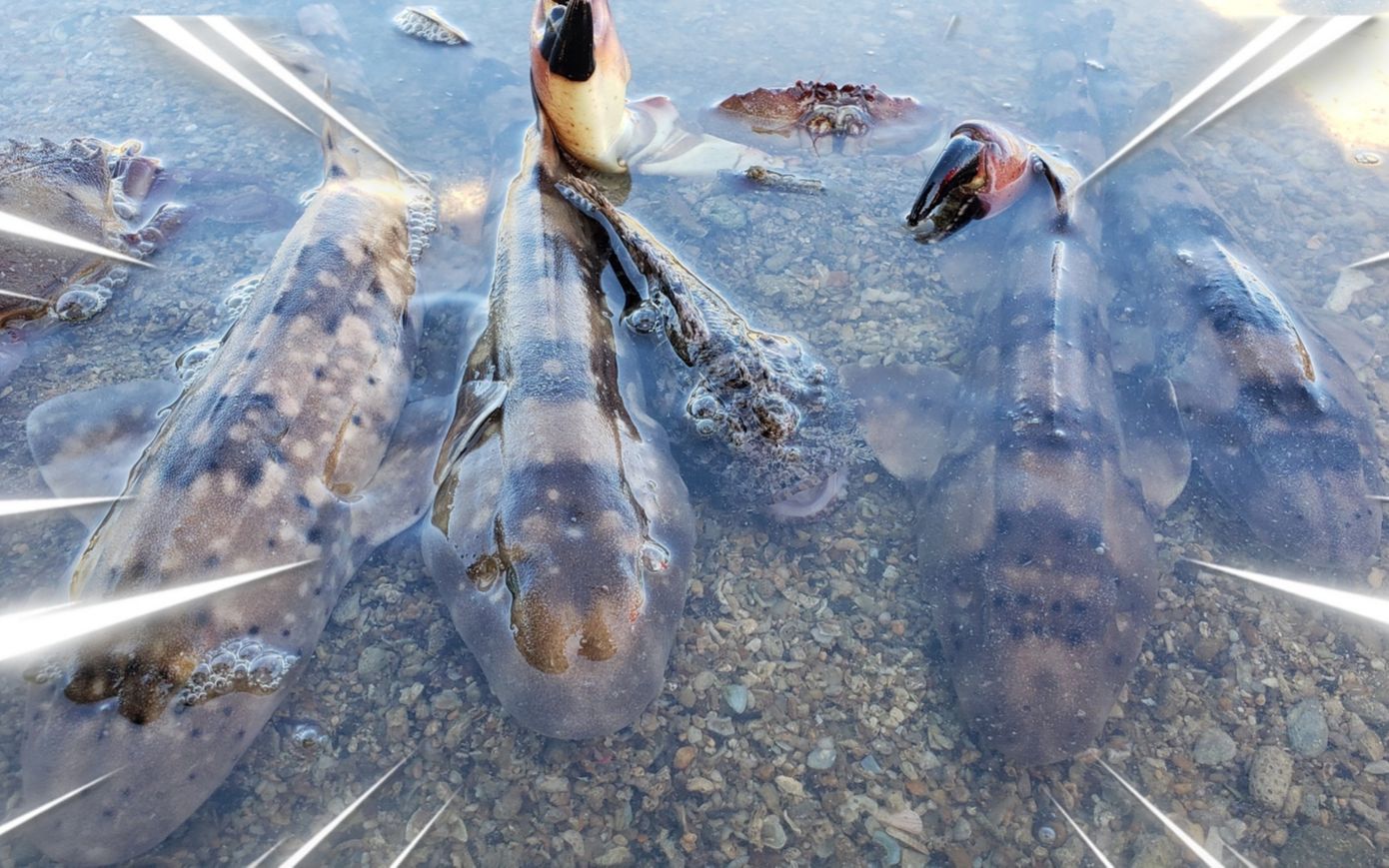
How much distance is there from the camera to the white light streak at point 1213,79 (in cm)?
661

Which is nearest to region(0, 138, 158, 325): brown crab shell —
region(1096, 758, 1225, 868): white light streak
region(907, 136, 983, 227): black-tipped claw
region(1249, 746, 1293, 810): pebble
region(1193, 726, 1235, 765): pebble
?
region(907, 136, 983, 227): black-tipped claw

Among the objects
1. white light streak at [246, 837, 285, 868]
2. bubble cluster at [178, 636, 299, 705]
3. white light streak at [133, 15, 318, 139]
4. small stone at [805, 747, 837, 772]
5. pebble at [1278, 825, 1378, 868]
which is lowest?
white light streak at [246, 837, 285, 868]

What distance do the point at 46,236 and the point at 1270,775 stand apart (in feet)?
25.5

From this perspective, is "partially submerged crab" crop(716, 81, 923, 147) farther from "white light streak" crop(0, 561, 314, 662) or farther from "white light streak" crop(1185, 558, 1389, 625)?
"white light streak" crop(0, 561, 314, 662)

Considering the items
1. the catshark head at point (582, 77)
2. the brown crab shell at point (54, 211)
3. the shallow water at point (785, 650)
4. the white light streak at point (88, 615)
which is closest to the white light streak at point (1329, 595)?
the shallow water at point (785, 650)

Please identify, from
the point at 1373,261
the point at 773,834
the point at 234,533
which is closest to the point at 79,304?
the point at 234,533

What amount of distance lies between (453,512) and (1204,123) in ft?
23.2

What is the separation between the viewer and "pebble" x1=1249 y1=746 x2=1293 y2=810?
11.8 feet

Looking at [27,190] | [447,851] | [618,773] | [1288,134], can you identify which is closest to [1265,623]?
[618,773]

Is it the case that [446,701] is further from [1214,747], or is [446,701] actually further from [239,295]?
[1214,747]

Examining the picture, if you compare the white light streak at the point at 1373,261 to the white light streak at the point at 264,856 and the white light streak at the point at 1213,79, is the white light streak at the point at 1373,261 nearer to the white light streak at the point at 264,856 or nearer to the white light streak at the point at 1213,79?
the white light streak at the point at 1213,79

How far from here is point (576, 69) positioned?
17.1 feet

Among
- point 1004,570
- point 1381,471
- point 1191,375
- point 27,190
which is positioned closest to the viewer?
point 1004,570

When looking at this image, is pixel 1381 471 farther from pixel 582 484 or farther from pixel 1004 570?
pixel 582 484
